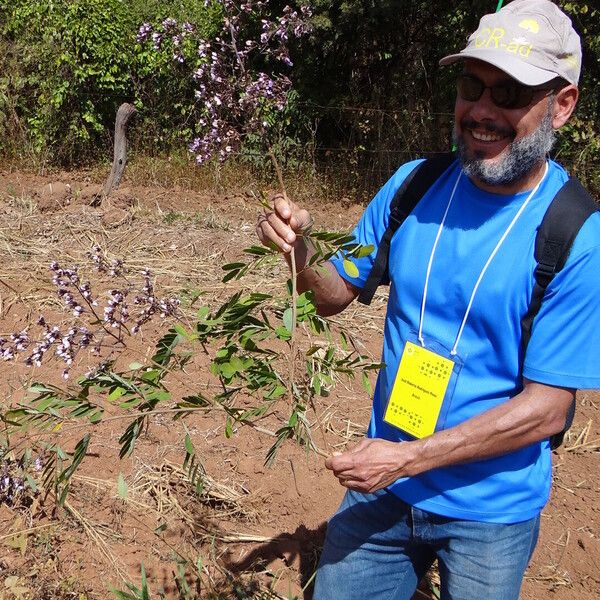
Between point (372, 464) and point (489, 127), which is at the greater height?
point (489, 127)

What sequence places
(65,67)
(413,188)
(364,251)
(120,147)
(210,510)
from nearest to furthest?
1. (364,251)
2. (413,188)
3. (210,510)
4. (120,147)
5. (65,67)

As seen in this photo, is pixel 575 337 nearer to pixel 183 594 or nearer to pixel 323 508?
pixel 183 594

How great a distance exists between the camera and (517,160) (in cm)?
193

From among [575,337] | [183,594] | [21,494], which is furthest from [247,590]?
[575,337]

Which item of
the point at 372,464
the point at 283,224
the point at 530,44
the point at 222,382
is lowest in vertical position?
the point at 372,464

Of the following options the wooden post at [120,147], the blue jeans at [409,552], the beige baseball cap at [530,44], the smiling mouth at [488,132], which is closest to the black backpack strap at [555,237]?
the smiling mouth at [488,132]

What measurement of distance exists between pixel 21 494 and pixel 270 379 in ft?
6.71

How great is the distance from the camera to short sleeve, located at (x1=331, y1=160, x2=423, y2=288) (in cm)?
226

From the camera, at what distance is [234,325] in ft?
6.51

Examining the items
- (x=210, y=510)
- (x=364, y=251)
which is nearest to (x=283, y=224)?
(x=364, y=251)

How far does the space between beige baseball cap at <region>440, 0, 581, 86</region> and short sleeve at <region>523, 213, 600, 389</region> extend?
0.40 m

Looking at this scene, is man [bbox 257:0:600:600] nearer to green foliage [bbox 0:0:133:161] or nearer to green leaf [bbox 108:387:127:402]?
green leaf [bbox 108:387:127:402]

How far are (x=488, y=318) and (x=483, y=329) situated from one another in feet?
0.13

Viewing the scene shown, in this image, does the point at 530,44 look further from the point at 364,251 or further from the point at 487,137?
the point at 364,251
